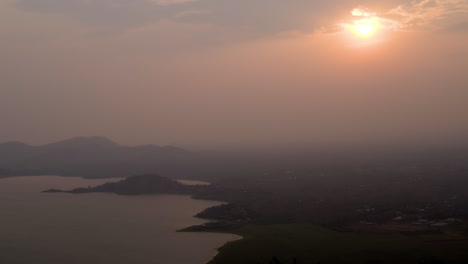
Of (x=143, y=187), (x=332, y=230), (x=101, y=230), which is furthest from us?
(x=143, y=187)

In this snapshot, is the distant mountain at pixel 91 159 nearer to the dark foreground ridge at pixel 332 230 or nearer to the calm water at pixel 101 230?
the calm water at pixel 101 230

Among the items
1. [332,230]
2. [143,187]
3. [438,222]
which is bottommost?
[332,230]

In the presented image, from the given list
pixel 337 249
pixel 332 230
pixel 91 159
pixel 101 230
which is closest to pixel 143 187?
pixel 101 230

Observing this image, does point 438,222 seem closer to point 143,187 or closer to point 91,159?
point 143,187

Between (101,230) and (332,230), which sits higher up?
(332,230)

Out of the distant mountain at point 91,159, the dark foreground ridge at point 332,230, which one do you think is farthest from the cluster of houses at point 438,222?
the distant mountain at point 91,159

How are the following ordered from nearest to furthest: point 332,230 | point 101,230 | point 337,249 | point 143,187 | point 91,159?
1. point 337,249
2. point 332,230
3. point 101,230
4. point 143,187
5. point 91,159

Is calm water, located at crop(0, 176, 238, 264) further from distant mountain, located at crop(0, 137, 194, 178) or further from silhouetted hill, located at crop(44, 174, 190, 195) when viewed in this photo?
distant mountain, located at crop(0, 137, 194, 178)
